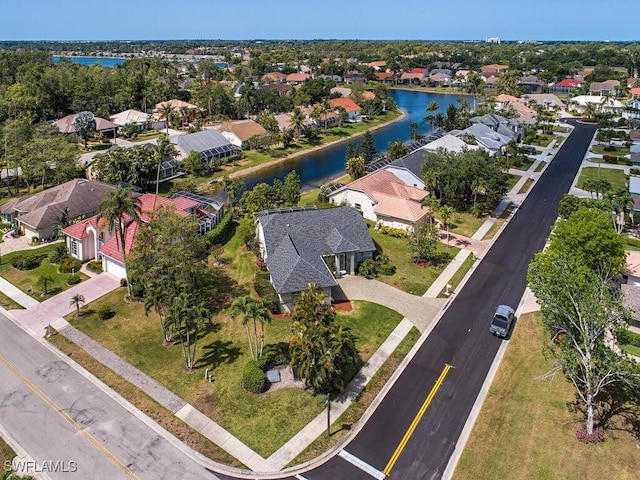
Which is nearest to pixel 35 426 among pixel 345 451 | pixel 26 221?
pixel 345 451

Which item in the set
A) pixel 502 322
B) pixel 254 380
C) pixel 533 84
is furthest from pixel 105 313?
pixel 533 84

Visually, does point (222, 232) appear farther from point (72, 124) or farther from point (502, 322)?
point (72, 124)

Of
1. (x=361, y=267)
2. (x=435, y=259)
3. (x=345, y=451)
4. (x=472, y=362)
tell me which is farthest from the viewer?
(x=435, y=259)

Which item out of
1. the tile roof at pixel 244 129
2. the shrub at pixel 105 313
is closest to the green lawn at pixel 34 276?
the shrub at pixel 105 313

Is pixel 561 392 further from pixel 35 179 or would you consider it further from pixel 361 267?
pixel 35 179

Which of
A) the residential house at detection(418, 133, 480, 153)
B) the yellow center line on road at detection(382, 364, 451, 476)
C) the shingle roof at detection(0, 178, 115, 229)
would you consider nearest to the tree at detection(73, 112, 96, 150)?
the shingle roof at detection(0, 178, 115, 229)
